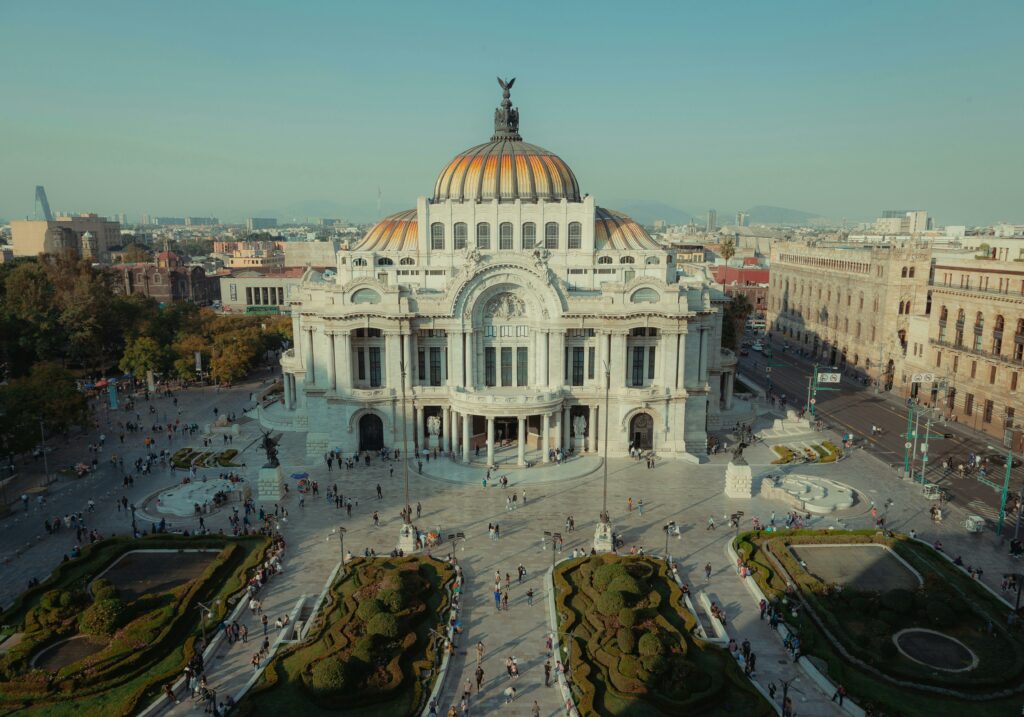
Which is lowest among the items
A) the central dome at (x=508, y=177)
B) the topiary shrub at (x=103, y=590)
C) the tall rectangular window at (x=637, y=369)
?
the topiary shrub at (x=103, y=590)

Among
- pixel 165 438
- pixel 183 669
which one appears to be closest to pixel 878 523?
pixel 183 669

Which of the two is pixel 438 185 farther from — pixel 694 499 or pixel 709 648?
pixel 709 648

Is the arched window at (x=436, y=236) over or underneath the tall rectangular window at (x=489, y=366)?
over

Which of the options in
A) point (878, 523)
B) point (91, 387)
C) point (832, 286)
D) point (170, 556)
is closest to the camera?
point (170, 556)

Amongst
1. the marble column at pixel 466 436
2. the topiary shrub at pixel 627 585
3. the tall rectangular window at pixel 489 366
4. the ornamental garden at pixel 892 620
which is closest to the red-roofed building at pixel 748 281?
the tall rectangular window at pixel 489 366

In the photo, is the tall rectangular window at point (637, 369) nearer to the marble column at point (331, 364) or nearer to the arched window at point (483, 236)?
the arched window at point (483, 236)

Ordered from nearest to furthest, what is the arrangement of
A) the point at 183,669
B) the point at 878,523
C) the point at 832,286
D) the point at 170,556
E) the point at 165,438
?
the point at 183,669 < the point at 170,556 < the point at 878,523 < the point at 165,438 < the point at 832,286

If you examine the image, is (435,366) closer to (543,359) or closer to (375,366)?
(375,366)
